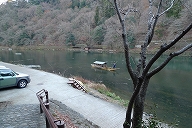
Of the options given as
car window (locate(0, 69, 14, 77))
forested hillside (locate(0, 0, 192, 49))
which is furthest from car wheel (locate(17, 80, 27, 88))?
forested hillside (locate(0, 0, 192, 49))

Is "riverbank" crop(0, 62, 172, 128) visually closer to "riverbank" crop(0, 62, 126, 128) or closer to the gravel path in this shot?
"riverbank" crop(0, 62, 126, 128)

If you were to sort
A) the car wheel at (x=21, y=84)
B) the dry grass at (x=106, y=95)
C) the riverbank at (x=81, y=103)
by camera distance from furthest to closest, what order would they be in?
1. the dry grass at (x=106, y=95)
2. the car wheel at (x=21, y=84)
3. the riverbank at (x=81, y=103)

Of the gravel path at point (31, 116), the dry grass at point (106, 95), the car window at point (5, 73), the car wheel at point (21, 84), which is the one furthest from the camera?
the dry grass at point (106, 95)

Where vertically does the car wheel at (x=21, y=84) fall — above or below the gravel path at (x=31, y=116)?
above

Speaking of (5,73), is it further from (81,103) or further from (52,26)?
(52,26)

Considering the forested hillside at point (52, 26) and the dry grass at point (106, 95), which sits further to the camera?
the forested hillside at point (52, 26)

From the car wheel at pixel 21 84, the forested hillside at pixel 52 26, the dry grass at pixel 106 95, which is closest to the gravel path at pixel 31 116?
the car wheel at pixel 21 84

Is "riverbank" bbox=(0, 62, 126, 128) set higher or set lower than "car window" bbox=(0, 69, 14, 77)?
lower

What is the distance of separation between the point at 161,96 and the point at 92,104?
9.32 m

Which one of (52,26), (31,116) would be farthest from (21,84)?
(52,26)

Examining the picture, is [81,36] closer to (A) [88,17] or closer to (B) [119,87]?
(A) [88,17]

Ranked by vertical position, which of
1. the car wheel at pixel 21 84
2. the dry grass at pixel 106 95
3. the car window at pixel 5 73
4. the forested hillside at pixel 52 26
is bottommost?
the dry grass at pixel 106 95

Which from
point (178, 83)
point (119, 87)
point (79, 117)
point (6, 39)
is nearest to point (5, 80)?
point (79, 117)

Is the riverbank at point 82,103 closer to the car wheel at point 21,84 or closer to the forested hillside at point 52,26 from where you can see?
the car wheel at point 21,84
